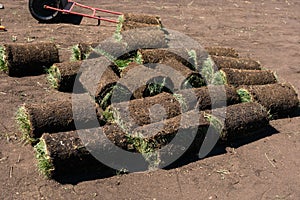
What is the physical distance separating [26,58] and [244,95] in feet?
15.4

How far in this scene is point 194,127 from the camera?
709cm

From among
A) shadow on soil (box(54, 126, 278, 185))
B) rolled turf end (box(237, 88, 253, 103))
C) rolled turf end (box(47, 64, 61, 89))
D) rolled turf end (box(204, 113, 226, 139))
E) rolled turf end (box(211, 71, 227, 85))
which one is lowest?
shadow on soil (box(54, 126, 278, 185))

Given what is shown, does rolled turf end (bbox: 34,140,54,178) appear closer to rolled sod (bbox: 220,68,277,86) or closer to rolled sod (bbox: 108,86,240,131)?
rolled sod (bbox: 108,86,240,131)

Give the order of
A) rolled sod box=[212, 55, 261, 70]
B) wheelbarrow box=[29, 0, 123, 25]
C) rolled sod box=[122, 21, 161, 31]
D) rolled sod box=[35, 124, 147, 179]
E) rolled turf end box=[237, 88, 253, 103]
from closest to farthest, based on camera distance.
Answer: rolled sod box=[35, 124, 147, 179]
rolled turf end box=[237, 88, 253, 103]
rolled sod box=[212, 55, 261, 70]
rolled sod box=[122, 21, 161, 31]
wheelbarrow box=[29, 0, 123, 25]

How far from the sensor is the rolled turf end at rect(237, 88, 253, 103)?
8.43m

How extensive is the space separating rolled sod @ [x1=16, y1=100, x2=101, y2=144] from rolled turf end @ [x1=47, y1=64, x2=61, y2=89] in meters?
1.59

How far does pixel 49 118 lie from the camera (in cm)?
690

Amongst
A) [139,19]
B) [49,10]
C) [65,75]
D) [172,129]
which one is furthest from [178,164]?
[49,10]

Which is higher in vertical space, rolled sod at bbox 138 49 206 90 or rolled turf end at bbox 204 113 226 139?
rolled sod at bbox 138 49 206 90

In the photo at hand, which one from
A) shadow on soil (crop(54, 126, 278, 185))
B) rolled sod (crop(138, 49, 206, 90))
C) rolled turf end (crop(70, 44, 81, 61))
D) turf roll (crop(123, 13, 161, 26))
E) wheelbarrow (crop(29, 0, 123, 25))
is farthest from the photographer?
wheelbarrow (crop(29, 0, 123, 25))

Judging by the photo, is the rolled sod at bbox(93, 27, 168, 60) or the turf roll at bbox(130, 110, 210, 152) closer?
the turf roll at bbox(130, 110, 210, 152)

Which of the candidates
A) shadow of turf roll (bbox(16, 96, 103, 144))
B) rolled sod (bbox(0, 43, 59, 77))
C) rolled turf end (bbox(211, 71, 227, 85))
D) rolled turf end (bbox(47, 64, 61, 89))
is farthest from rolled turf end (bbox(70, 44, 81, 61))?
rolled turf end (bbox(211, 71, 227, 85))

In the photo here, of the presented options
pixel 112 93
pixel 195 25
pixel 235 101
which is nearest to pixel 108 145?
pixel 112 93

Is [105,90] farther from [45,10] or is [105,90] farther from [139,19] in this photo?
[45,10]
